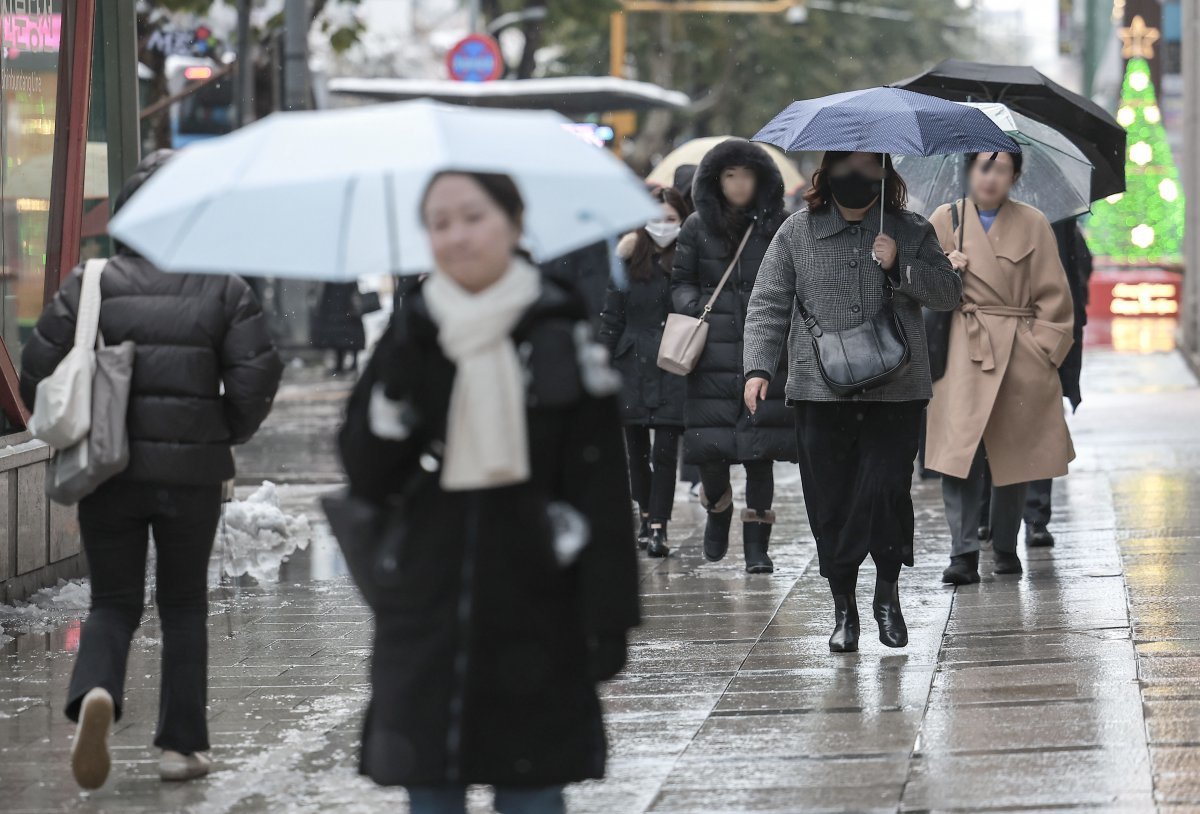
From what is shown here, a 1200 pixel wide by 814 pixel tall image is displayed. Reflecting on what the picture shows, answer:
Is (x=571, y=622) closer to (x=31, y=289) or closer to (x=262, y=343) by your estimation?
(x=262, y=343)


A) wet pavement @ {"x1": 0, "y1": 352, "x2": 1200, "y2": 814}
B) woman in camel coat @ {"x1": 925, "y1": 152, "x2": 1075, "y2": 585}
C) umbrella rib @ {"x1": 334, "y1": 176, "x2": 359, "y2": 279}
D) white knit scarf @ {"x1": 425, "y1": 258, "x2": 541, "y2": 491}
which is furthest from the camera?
woman in camel coat @ {"x1": 925, "y1": 152, "x2": 1075, "y2": 585}

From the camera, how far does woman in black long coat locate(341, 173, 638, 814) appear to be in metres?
3.65

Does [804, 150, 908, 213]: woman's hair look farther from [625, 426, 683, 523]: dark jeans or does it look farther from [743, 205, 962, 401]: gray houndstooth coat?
[625, 426, 683, 523]: dark jeans

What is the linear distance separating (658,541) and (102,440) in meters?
4.55

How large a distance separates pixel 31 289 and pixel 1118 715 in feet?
18.4

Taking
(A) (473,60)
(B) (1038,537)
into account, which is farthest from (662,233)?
(A) (473,60)

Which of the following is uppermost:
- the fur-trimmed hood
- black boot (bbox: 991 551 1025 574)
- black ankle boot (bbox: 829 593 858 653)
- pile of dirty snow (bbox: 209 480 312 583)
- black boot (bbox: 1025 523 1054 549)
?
the fur-trimmed hood

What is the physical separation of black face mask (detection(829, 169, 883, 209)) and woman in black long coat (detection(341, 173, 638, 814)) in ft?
10.9

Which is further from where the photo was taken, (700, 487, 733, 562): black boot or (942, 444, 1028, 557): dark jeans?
(700, 487, 733, 562): black boot

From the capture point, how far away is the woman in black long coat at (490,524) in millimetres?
3654

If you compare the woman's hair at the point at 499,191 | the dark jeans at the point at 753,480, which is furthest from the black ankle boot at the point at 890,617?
the woman's hair at the point at 499,191

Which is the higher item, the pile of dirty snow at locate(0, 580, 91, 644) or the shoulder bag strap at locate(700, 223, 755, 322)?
the shoulder bag strap at locate(700, 223, 755, 322)

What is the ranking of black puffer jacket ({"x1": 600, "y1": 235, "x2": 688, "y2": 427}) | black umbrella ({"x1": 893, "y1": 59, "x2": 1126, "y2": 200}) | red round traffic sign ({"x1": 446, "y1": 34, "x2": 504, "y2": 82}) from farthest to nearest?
red round traffic sign ({"x1": 446, "y1": 34, "x2": 504, "y2": 82}) < black puffer jacket ({"x1": 600, "y1": 235, "x2": 688, "y2": 427}) < black umbrella ({"x1": 893, "y1": 59, "x2": 1126, "y2": 200})

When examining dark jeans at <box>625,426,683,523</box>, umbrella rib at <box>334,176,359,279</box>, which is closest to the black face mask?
dark jeans at <box>625,426,683,523</box>
